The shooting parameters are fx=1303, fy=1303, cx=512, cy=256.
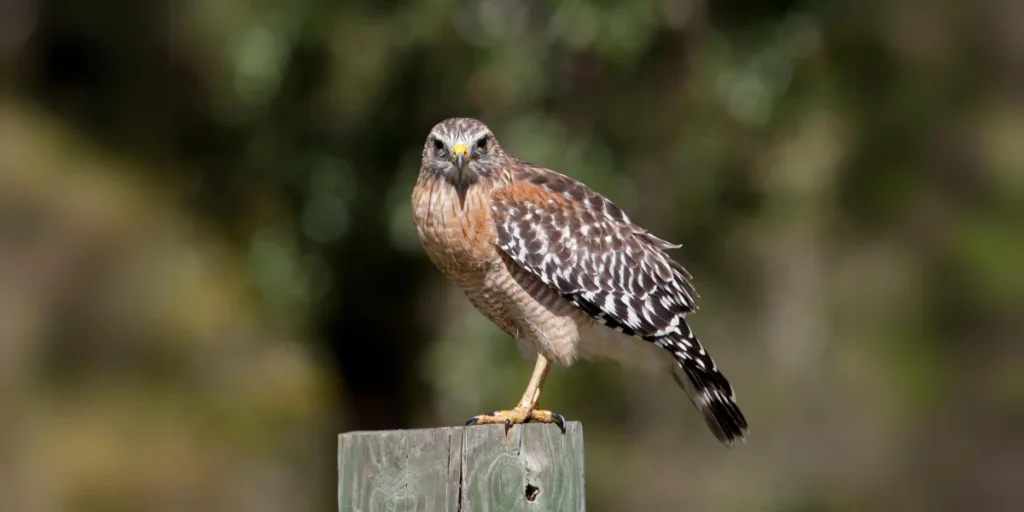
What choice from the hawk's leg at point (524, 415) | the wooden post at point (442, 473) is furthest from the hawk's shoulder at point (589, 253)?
the wooden post at point (442, 473)

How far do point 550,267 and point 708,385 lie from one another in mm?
806

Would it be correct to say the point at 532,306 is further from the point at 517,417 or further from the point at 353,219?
the point at 353,219

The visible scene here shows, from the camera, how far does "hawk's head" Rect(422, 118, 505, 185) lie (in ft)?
16.0

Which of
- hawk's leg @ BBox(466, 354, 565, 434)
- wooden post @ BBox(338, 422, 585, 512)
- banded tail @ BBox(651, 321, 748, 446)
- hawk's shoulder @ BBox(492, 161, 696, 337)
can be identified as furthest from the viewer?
banded tail @ BBox(651, 321, 748, 446)

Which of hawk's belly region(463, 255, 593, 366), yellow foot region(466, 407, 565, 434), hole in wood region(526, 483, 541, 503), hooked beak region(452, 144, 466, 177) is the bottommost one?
hole in wood region(526, 483, 541, 503)

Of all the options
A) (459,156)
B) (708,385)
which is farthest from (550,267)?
(708,385)

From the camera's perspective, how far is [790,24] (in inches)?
334

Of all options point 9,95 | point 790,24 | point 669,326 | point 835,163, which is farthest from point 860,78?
point 9,95

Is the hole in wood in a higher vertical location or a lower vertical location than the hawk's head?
lower

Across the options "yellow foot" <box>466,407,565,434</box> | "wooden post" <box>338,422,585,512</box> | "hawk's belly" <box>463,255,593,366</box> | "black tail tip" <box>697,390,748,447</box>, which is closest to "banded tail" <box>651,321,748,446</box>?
"black tail tip" <box>697,390,748,447</box>

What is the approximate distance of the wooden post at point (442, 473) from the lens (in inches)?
131

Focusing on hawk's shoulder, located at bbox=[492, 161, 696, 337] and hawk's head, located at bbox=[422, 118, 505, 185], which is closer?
hawk's head, located at bbox=[422, 118, 505, 185]

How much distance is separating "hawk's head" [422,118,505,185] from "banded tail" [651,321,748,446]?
97 centimetres

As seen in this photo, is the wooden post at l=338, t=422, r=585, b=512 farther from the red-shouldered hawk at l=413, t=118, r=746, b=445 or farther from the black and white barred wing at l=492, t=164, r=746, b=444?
the black and white barred wing at l=492, t=164, r=746, b=444
